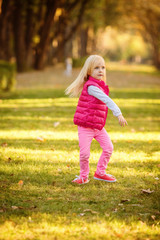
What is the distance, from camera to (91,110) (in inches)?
178

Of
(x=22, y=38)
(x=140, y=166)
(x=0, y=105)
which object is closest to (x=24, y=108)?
(x=0, y=105)

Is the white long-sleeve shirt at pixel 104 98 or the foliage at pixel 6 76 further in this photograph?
the foliage at pixel 6 76

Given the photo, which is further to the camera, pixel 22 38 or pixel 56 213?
pixel 22 38

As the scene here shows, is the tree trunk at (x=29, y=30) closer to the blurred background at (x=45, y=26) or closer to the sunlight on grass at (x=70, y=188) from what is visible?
the blurred background at (x=45, y=26)

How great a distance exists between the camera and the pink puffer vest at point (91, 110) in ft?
14.8

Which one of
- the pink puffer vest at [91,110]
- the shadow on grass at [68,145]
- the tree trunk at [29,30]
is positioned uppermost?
the tree trunk at [29,30]

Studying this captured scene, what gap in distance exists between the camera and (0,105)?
12.2 m

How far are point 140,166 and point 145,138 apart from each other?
2.30m

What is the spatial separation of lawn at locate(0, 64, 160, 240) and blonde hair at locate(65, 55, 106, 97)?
117cm

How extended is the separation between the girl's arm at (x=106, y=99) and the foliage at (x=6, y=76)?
11.2m

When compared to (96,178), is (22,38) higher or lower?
higher

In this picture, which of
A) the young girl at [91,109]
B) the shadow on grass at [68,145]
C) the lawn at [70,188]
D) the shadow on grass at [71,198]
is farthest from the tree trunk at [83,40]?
the shadow on grass at [71,198]

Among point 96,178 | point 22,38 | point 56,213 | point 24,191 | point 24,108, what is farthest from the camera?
point 22,38

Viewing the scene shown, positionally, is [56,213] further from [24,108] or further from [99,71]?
[24,108]
